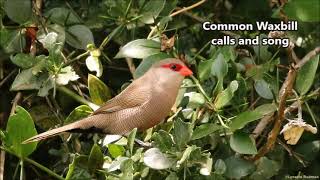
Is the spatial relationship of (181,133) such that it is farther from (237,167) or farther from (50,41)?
(50,41)

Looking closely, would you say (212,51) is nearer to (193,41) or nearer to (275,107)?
(275,107)

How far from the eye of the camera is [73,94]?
2.12 m

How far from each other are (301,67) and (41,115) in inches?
31.0

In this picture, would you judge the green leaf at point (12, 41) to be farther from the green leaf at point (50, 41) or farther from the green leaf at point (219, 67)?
the green leaf at point (219, 67)

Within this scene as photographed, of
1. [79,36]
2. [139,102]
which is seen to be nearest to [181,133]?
[139,102]

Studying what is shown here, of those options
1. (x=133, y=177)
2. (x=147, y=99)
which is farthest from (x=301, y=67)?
(x=133, y=177)

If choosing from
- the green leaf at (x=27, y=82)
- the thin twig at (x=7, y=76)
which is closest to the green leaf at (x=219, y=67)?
the green leaf at (x=27, y=82)

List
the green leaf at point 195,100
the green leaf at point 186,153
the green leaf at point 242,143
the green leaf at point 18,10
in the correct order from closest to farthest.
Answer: the green leaf at point 186,153
the green leaf at point 242,143
the green leaf at point 195,100
the green leaf at point 18,10

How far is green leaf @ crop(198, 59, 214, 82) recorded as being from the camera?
198cm

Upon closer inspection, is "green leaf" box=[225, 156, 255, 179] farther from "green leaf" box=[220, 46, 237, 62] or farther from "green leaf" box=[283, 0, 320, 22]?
"green leaf" box=[283, 0, 320, 22]

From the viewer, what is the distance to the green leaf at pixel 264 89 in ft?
6.63

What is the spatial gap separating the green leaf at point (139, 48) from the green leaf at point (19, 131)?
34cm

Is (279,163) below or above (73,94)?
below

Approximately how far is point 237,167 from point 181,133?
0.24m
